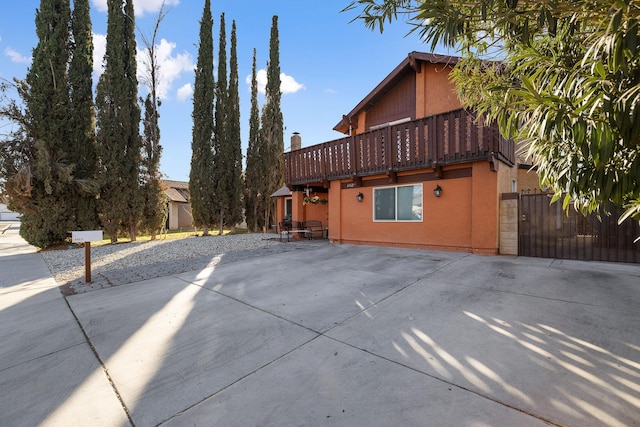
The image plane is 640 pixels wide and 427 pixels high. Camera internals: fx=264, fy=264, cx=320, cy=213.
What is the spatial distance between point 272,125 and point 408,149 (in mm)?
12345

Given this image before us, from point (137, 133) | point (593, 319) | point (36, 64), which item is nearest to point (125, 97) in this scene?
point (137, 133)

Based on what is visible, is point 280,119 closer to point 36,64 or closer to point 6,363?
point 36,64

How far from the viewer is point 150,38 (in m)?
13.6

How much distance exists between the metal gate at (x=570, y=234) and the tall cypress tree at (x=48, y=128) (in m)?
15.8

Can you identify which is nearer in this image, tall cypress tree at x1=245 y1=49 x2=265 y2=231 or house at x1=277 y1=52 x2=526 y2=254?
house at x1=277 y1=52 x2=526 y2=254

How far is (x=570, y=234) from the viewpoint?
649 cm

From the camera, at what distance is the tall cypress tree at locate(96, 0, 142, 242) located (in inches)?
461

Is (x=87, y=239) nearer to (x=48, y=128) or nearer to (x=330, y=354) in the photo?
(x=330, y=354)

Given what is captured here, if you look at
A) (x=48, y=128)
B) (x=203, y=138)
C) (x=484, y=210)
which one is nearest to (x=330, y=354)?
(x=484, y=210)

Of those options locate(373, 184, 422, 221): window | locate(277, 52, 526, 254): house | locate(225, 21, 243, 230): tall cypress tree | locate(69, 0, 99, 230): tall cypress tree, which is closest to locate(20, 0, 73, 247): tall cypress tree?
locate(69, 0, 99, 230): tall cypress tree

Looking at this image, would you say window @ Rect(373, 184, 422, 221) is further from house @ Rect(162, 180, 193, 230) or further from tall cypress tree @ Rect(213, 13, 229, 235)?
house @ Rect(162, 180, 193, 230)

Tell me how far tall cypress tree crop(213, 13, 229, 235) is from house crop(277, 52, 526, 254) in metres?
5.72

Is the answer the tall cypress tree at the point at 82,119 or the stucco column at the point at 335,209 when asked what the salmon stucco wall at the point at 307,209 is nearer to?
the stucco column at the point at 335,209

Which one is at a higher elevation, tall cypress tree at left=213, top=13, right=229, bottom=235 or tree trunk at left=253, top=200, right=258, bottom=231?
tall cypress tree at left=213, top=13, right=229, bottom=235
